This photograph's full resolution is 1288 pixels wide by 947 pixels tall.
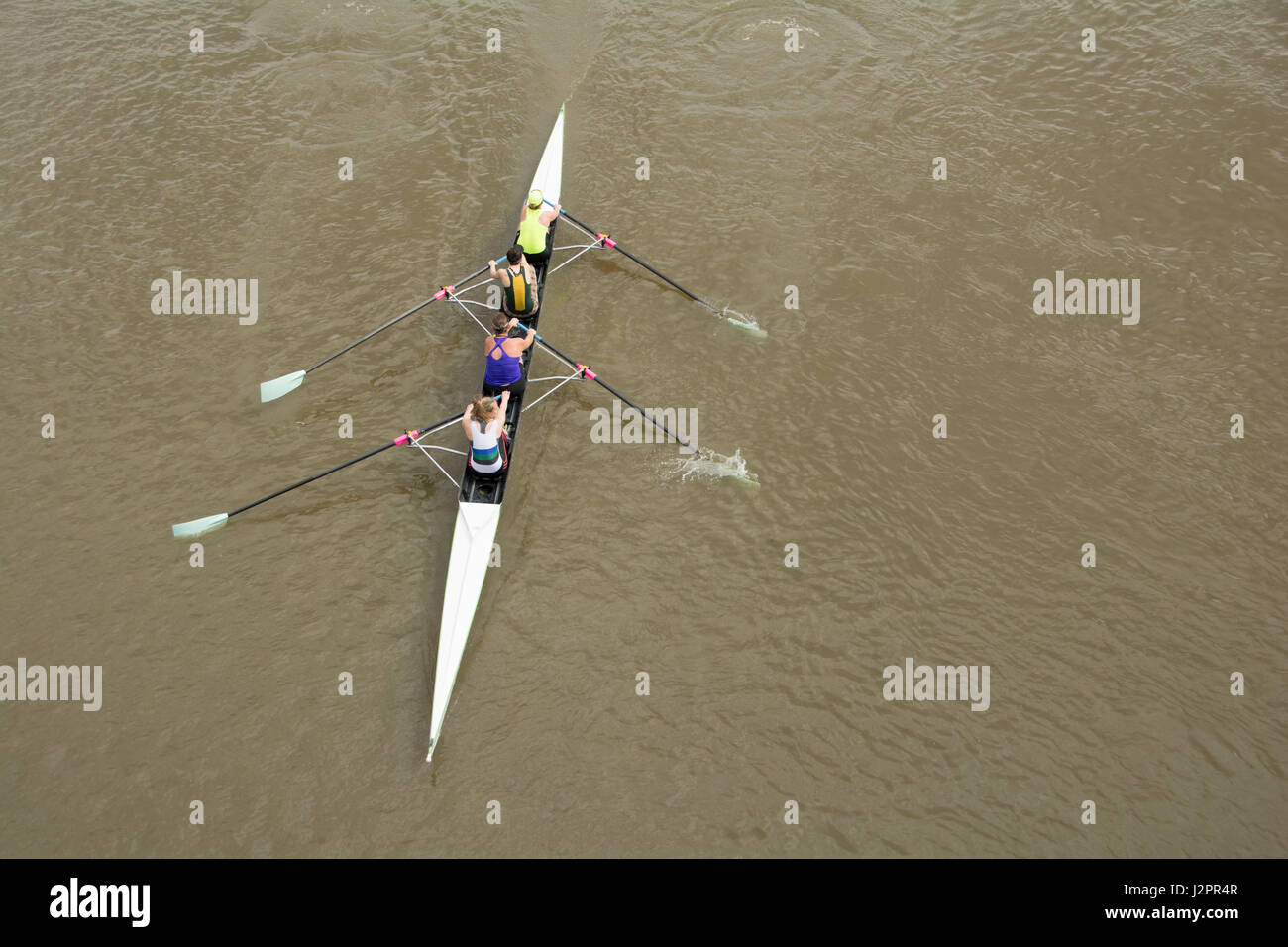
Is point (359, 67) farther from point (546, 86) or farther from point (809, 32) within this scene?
point (809, 32)

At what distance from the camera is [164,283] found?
10.1 m

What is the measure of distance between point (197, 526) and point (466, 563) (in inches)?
97.4

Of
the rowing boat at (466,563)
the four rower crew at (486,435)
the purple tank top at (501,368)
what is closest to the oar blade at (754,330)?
the rowing boat at (466,563)

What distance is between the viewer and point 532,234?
1005 cm

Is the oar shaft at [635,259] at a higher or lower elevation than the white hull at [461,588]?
higher

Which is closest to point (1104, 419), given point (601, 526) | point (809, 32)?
point (601, 526)

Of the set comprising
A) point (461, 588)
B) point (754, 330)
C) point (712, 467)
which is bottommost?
point (461, 588)

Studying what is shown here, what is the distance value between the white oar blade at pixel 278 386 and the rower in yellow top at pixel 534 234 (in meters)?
2.82

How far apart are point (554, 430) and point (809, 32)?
7.71 metres

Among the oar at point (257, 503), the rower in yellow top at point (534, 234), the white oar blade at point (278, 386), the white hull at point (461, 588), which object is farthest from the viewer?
the rower in yellow top at point (534, 234)

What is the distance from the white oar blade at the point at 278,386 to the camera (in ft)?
29.7

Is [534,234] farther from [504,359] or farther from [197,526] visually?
[197,526]

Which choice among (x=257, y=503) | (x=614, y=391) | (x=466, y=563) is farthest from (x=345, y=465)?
(x=614, y=391)

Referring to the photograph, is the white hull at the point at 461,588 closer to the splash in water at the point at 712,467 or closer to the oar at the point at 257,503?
the oar at the point at 257,503
